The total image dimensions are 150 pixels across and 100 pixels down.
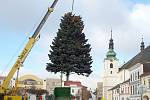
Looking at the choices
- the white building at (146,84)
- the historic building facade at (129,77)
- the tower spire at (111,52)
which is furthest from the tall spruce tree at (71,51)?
the tower spire at (111,52)

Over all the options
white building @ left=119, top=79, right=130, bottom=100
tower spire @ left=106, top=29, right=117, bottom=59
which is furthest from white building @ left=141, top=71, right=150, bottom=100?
tower spire @ left=106, top=29, right=117, bottom=59

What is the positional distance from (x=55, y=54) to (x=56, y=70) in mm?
2515

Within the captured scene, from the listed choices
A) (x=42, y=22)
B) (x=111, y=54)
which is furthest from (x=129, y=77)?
(x=42, y=22)

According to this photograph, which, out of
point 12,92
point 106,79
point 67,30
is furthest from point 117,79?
point 12,92

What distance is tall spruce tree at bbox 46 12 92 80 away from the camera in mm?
60125

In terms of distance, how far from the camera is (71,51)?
200 ft

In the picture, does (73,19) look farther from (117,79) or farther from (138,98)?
(117,79)

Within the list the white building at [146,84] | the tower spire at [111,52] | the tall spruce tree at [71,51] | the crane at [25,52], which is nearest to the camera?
the crane at [25,52]

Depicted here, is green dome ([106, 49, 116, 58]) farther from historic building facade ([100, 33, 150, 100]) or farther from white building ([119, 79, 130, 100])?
white building ([119, 79, 130, 100])

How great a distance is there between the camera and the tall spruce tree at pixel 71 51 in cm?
6012

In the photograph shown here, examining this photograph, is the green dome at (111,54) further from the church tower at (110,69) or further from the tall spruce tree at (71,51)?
the tall spruce tree at (71,51)

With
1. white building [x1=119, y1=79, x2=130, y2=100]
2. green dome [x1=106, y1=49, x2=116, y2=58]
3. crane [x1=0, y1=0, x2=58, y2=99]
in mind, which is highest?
green dome [x1=106, y1=49, x2=116, y2=58]

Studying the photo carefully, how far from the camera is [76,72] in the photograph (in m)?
60.2

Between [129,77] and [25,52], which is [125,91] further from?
[25,52]
